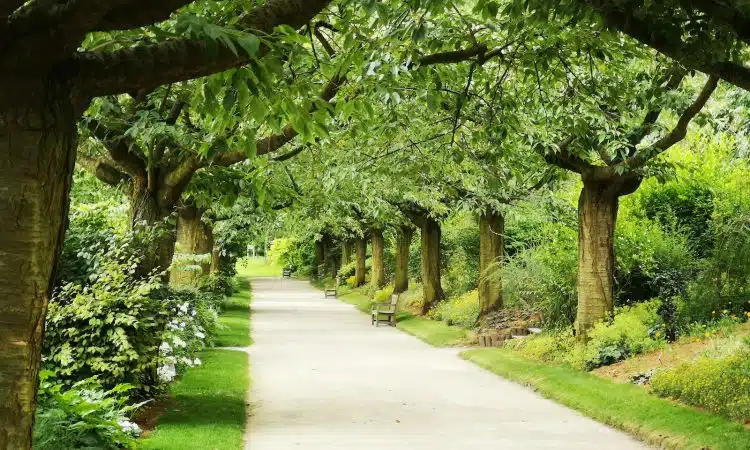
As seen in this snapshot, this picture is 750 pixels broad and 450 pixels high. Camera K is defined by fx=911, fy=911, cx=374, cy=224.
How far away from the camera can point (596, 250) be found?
56.3ft

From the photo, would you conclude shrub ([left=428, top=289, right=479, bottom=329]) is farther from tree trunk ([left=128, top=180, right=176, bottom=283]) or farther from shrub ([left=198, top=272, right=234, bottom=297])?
tree trunk ([left=128, top=180, right=176, bottom=283])

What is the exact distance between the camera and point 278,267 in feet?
425

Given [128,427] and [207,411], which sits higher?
[128,427]

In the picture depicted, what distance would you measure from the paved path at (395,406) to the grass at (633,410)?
24 centimetres

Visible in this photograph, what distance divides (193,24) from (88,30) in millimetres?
732

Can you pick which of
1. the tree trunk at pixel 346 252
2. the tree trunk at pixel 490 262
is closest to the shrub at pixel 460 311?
the tree trunk at pixel 490 262

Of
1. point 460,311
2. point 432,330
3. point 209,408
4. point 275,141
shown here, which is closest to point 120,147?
point 275,141

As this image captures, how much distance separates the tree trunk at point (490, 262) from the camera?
2470 cm

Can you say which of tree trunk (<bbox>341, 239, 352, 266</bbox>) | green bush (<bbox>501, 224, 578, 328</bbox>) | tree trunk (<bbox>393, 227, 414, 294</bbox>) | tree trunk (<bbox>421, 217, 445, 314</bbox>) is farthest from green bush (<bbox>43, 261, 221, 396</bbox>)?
tree trunk (<bbox>341, 239, 352, 266</bbox>)

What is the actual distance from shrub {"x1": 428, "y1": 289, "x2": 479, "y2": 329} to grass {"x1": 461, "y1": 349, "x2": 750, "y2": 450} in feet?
28.6

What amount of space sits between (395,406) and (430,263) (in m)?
18.4

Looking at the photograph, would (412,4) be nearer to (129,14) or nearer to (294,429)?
(129,14)

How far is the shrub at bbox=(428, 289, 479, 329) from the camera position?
26.2 meters

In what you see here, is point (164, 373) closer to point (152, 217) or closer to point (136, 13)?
point (152, 217)
